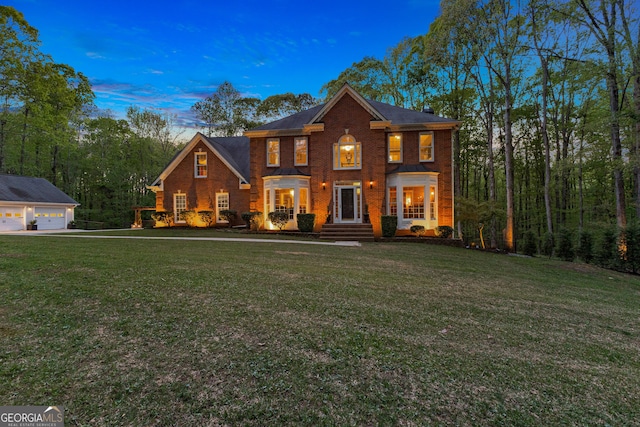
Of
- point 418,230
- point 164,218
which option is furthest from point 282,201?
point 164,218

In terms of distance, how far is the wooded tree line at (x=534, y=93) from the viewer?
12.6 metres

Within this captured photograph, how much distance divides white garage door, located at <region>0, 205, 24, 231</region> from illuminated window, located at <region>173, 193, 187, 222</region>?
12.2 meters

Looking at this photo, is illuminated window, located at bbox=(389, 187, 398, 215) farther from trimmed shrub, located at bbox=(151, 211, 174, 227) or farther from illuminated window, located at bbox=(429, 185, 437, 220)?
trimmed shrub, located at bbox=(151, 211, 174, 227)

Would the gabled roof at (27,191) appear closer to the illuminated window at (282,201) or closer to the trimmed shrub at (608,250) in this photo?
the illuminated window at (282,201)

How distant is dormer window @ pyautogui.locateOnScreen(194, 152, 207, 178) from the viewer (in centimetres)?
1974

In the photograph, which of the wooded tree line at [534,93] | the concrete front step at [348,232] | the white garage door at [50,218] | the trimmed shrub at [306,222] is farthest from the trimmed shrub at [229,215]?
the white garage door at [50,218]

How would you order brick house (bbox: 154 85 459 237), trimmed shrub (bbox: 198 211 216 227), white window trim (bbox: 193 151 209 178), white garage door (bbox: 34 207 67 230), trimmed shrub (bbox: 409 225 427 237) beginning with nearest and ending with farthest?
trimmed shrub (bbox: 409 225 427 237) < brick house (bbox: 154 85 459 237) < trimmed shrub (bbox: 198 211 216 227) < white window trim (bbox: 193 151 209 178) < white garage door (bbox: 34 207 67 230)

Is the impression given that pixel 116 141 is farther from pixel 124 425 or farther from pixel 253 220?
pixel 124 425

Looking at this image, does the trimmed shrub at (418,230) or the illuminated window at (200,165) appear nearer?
the trimmed shrub at (418,230)

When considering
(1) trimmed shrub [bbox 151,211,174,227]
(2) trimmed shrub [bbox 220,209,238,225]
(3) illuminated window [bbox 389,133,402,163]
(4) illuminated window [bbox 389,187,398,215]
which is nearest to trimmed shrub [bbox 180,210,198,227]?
(1) trimmed shrub [bbox 151,211,174,227]

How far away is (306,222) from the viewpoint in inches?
629

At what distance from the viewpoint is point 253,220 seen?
1681cm

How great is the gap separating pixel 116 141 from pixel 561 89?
41933 millimetres

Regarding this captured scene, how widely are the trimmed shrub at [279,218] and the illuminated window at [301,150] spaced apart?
3406mm
